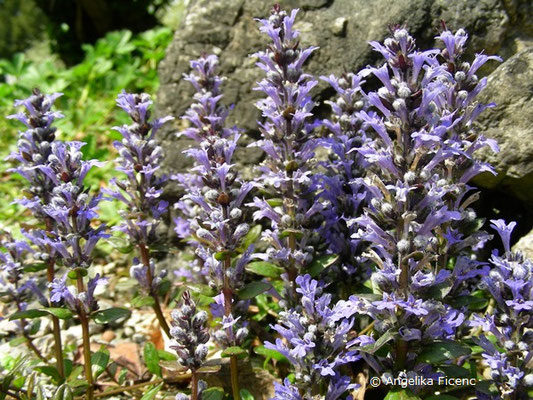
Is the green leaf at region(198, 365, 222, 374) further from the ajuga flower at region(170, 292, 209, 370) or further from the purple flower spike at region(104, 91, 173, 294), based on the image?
the purple flower spike at region(104, 91, 173, 294)

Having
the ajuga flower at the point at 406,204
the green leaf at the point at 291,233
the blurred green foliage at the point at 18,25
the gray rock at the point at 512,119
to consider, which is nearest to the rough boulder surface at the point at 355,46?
the gray rock at the point at 512,119

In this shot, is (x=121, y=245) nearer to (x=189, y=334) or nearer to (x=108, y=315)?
(x=108, y=315)

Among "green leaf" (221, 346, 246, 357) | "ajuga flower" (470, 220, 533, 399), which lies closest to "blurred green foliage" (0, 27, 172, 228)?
"green leaf" (221, 346, 246, 357)

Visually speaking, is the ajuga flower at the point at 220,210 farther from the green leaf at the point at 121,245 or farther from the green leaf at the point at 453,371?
the green leaf at the point at 453,371

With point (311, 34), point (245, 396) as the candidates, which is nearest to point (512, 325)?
point (245, 396)

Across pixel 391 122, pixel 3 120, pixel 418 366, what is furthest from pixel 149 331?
pixel 3 120
